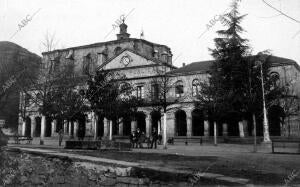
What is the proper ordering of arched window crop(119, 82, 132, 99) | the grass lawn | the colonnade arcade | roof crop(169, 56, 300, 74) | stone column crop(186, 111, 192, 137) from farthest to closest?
stone column crop(186, 111, 192, 137), the colonnade arcade, roof crop(169, 56, 300, 74), arched window crop(119, 82, 132, 99), the grass lawn

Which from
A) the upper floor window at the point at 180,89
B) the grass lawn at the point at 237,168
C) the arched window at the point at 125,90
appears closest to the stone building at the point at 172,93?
the upper floor window at the point at 180,89

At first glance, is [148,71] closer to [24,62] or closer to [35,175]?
[24,62]

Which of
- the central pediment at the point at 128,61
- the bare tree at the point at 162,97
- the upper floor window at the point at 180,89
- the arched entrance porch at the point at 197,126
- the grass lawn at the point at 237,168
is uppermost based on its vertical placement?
the central pediment at the point at 128,61

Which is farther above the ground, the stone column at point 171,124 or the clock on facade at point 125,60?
the clock on facade at point 125,60

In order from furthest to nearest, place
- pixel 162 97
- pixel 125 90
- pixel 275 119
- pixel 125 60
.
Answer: pixel 125 60 → pixel 275 119 → pixel 162 97 → pixel 125 90

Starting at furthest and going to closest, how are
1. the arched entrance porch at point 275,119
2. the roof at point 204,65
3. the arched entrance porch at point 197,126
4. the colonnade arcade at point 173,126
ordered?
the arched entrance porch at point 197,126, the colonnade arcade at point 173,126, the roof at point 204,65, the arched entrance porch at point 275,119

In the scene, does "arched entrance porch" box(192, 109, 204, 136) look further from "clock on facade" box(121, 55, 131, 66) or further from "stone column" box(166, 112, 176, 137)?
"clock on facade" box(121, 55, 131, 66)

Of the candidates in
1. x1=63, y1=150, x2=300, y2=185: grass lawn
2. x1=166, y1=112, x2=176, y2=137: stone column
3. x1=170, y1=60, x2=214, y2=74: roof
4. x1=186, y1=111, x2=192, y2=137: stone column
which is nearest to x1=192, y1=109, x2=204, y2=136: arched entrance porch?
x1=186, y1=111, x2=192, y2=137: stone column

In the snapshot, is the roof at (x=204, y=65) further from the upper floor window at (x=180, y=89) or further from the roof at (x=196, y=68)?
the upper floor window at (x=180, y=89)

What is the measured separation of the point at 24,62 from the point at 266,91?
65.6 feet

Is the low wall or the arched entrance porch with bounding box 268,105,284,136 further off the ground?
the arched entrance porch with bounding box 268,105,284,136

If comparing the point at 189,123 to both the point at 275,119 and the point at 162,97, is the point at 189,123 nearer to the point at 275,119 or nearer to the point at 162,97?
the point at 275,119

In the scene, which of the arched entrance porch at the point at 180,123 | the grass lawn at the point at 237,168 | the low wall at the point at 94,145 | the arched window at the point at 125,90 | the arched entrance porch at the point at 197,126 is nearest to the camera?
the grass lawn at the point at 237,168

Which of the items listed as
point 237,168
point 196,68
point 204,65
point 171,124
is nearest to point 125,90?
point 171,124
